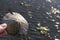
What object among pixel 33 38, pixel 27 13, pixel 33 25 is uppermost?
pixel 27 13

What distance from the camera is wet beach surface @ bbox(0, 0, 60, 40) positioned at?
Answer: 548 cm

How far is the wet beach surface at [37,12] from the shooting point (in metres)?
5.48

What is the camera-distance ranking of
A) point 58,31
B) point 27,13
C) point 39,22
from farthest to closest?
point 27,13 → point 39,22 → point 58,31

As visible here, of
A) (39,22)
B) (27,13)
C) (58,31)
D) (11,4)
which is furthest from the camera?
(11,4)

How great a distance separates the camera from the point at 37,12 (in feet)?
23.0

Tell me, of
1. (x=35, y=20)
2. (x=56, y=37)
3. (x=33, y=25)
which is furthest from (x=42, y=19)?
(x=56, y=37)

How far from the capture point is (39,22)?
6.09m

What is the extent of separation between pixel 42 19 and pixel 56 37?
47.8 inches

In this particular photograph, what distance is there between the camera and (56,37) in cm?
530

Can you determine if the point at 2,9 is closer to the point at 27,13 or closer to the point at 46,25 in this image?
the point at 27,13

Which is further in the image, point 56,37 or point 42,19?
point 42,19

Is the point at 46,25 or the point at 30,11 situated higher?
the point at 30,11

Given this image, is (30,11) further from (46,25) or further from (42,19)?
(46,25)

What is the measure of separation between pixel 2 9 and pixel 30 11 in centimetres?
92
